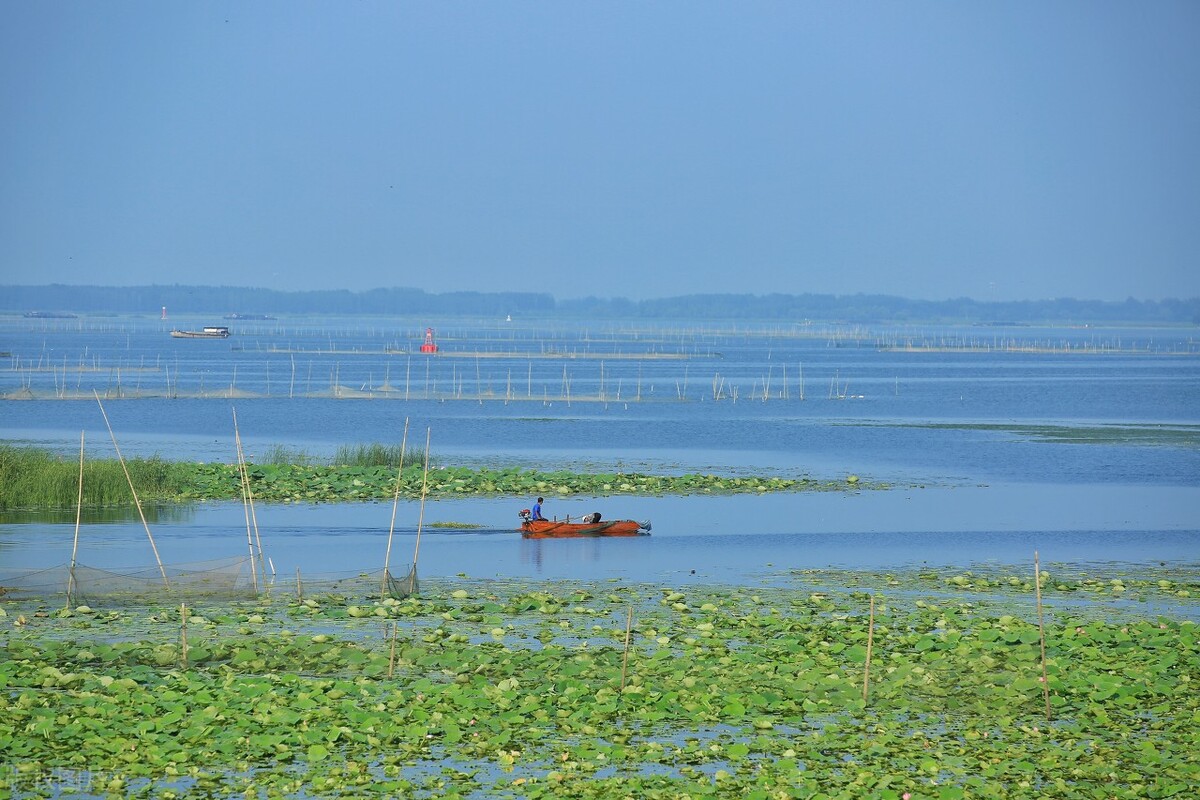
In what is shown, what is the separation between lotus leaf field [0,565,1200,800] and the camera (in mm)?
12219

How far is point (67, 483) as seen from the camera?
31016 mm

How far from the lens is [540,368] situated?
399 ft

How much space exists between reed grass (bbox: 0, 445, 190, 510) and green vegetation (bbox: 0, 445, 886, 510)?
0.8 inches

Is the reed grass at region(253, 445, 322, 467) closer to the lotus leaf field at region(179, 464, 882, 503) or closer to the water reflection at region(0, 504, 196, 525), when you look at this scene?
the lotus leaf field at region(179, 464, 882, 503)

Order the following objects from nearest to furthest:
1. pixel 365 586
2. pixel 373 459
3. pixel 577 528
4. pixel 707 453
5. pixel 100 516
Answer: pixel 365 586, pixel 577 528, pixel 100 516, pixel 373 459, pixel 707 453

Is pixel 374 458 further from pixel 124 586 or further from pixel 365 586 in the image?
pixel 124 586

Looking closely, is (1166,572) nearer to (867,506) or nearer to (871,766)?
(867,506)

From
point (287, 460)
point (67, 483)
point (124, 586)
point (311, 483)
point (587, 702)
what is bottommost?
point (287, 460)

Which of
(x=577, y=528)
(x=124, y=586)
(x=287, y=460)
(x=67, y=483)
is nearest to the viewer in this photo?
(x=124, y=586)

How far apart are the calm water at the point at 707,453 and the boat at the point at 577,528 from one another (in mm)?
277

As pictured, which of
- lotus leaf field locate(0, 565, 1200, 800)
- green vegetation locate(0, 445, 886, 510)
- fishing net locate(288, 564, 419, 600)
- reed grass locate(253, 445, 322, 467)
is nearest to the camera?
lotus leaf field locate(0, 565, 1200, 800)

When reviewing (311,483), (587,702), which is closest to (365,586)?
(587,702)

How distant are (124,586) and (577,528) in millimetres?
10058

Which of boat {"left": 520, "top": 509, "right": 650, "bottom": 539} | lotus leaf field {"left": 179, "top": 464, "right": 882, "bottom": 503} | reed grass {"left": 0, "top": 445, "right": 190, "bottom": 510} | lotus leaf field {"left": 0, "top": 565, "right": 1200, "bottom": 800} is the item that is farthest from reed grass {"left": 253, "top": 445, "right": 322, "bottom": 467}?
lotus leaf field {"left": 0, "top": 565, "right": 1200, "bottom": 800}
